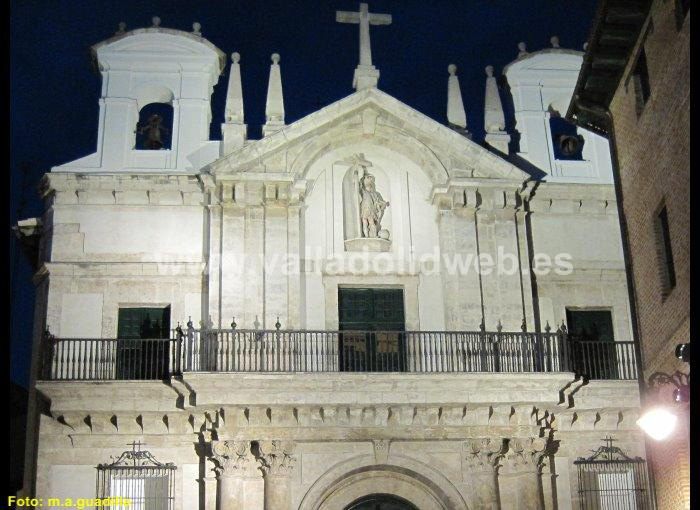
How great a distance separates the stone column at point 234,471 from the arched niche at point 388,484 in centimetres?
137

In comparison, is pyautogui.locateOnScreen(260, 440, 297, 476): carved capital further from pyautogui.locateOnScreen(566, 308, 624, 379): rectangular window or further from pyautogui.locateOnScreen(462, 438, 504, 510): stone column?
pyautogui.locateOnScreen(566, 308, 624, 379): rectangular window

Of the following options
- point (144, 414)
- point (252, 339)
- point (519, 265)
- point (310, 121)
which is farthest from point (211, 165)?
point (519, 265)

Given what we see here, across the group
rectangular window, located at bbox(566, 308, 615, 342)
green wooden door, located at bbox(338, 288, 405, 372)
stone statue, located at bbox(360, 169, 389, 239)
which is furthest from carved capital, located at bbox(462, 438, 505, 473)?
stone statue, located at bbox(360, 169, 389, 239)

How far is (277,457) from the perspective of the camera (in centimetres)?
2152

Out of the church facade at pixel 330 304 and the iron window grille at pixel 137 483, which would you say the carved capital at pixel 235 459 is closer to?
the church facade at pixel 330 304

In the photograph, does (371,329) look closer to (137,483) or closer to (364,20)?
(137,483)

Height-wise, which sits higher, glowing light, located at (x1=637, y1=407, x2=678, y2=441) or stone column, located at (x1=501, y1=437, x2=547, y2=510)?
stone column, located at (x1=501, y1=437, x2=547, y2=510)

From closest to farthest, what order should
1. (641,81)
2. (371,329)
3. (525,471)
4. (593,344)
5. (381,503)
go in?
1. (641,81)
2. (525,471)
3. (381,503)
4. (371,329)
5. (593,344)

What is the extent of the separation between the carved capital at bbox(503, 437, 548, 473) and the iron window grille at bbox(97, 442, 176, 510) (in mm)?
6985

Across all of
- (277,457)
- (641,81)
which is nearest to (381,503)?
(277,457)

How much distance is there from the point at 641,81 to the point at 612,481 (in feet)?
29.6

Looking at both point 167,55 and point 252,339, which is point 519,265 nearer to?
point 252,339

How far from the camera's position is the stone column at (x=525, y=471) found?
859 inches

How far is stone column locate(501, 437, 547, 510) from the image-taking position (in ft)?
71.6
